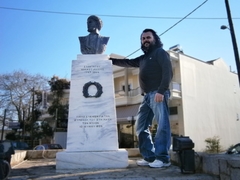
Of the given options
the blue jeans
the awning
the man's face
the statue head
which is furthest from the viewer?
the awning

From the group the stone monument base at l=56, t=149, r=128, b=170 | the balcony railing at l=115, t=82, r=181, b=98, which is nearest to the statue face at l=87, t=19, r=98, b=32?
the stone monument base at l=56, t=149, r=128, b=170

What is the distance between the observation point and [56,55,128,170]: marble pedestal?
4.86 meters

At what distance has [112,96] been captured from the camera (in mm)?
5641

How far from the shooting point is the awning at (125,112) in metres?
21.0

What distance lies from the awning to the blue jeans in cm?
1535

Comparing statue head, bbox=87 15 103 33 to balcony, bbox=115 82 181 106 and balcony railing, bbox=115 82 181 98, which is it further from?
balcony, bbox=115 82 181 106

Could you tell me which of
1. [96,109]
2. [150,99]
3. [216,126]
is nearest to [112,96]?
[96,109]

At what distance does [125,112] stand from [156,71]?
57.8 ft

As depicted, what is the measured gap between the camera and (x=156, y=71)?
5.01 m

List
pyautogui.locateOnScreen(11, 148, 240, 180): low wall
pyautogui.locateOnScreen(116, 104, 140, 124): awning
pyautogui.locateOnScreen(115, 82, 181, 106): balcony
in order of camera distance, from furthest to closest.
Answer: pyautogui.locateOnScreen(115, 82, 181, 106): balcony
pyautogui.locateOnScreen(116, 104, 140, 124): awning
pyautogui.locateOnScreen(11, 148, 240, 180): low wall

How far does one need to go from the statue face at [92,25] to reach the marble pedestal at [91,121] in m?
0.73

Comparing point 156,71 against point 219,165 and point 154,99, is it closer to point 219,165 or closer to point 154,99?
point 154,99

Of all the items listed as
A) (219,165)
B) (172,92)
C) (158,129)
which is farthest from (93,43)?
(172,92)

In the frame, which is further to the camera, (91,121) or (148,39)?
(91,121)
